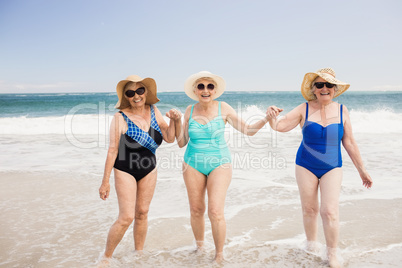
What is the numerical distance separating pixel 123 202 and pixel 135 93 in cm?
127

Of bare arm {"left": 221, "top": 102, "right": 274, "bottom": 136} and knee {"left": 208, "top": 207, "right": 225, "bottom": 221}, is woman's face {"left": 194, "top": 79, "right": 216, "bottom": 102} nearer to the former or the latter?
bare arm {"left": 221, "top": 102, "right": 274, "bottom": 136}

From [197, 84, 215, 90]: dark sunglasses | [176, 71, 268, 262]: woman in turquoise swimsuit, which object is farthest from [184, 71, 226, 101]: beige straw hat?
[197, 84, 215, 90]: dark sunglasses

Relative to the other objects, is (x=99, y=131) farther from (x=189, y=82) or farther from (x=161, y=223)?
(x=189, y=82)

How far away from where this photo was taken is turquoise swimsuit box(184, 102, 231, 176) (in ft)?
12.3

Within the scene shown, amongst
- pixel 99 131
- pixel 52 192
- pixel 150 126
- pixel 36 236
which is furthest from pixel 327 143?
pixel 99 131

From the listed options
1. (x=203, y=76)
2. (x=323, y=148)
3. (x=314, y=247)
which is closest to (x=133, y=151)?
(x=203, y=76)

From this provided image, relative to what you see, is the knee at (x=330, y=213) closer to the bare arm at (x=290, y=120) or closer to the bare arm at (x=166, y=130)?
the bare arm at (x=290, y=120)

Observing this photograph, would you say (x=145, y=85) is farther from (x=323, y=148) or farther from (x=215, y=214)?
(x=323, y=148)

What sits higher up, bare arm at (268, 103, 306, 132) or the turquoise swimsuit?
bare arm at (268, 103, 306, 132)

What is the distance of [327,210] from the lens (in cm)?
353

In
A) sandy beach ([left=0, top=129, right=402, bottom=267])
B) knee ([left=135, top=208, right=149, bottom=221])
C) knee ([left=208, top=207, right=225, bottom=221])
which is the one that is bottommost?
sandy beach ([left=0, top=129, right=402, bottom=267])

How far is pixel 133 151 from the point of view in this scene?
3658 millimetres

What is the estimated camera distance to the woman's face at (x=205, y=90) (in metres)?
3.83

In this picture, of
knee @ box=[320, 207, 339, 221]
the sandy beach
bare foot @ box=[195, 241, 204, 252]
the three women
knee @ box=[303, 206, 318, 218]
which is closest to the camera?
knee @ box=[320, 207, 339, 221]
